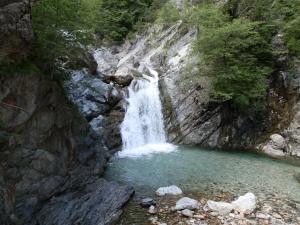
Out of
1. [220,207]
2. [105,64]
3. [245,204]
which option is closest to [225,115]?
[245,204]

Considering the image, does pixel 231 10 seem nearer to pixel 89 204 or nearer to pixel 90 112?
pixel 90 112

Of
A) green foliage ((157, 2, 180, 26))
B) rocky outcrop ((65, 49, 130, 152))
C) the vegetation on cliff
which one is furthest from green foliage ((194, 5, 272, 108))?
green foliage ((157, 2, 180, 26))

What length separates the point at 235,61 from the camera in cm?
1809

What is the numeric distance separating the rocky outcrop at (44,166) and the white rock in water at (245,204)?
125 inches

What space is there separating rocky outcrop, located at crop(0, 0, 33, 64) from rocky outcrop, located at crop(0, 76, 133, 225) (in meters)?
0.59

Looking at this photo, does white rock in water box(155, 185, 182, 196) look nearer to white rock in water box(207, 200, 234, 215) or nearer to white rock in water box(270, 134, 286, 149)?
white rock in water box(207, 200, 234, 215)

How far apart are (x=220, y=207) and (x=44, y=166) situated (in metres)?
4.87

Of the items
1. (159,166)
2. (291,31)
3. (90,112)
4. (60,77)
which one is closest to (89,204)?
(60,77)

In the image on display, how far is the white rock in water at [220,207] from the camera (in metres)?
8.70

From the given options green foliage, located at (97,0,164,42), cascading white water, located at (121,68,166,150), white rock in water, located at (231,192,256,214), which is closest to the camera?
white rock in water, located at (231,192,256,214)

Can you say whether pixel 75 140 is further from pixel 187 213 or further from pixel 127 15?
pixel 127 15

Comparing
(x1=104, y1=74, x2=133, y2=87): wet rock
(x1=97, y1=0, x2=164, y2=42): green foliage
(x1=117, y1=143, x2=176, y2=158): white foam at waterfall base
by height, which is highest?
(x1=97, y1=0, x2=164, y2=42): green foliage

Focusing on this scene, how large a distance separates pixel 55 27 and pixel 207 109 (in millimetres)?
11286

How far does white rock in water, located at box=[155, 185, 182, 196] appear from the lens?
32.9 ft
